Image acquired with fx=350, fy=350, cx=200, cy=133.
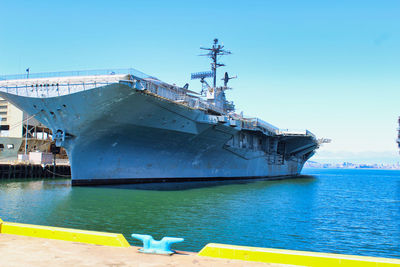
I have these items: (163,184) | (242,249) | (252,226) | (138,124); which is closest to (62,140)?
(138,124)

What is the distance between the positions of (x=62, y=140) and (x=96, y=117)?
268cm

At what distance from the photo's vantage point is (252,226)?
35.8ft

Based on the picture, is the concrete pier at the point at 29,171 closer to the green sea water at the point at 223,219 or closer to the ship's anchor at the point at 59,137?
the ship's anchor at the point at 59,137

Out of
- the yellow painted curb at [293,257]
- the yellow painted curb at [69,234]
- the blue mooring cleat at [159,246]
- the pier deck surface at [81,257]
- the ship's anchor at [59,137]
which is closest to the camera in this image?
the pier deck surface at [81,257]

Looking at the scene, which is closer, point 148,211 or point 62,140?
point 148,211

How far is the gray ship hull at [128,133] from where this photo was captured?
1768 cm

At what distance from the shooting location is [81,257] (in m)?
4.09

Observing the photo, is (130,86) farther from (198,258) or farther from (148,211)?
(198,258)

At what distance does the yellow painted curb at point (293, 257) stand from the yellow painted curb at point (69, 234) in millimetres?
1230

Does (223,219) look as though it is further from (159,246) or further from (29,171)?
(29,171)

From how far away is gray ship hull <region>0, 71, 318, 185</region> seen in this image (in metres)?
17.7

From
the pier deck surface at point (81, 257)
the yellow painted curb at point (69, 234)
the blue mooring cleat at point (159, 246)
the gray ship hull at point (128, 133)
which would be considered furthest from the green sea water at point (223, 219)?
the pier deck surface at point (81, 257)

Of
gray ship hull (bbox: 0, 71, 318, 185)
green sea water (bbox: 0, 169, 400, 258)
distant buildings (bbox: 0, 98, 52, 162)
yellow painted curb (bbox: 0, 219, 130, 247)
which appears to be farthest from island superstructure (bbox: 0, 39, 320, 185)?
distant buildings (bbox: 0, 98, 52, 162)

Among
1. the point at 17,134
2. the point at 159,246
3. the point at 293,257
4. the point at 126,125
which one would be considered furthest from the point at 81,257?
the point at 17,134
